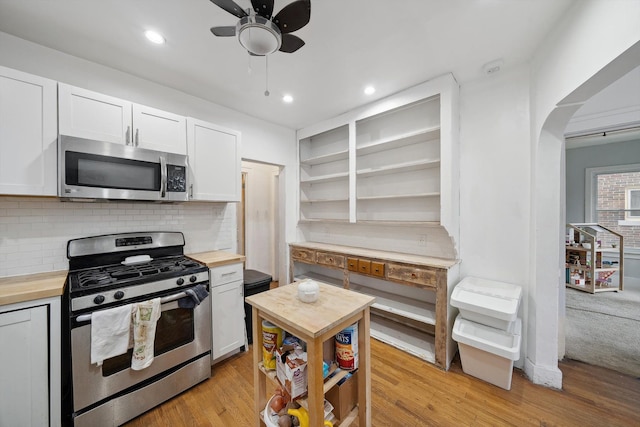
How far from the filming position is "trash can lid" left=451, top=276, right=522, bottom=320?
181 cm

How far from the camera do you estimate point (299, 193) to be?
383 cm

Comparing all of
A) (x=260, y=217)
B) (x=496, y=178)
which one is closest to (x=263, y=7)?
(x=496, y=178)

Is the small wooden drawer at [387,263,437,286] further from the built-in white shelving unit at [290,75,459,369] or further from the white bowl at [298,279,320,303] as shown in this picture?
the white bowl at [298,279,320,303]

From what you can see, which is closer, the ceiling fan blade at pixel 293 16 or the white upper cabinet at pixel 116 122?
the ceiling fan blade at pixel 293 16

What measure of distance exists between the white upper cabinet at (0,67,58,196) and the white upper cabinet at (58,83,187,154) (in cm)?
8

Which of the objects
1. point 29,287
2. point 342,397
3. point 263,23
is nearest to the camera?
point 342,397

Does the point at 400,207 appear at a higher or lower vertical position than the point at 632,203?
A: lower

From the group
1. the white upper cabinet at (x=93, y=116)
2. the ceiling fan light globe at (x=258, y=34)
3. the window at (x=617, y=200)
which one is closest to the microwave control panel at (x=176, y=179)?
the white upper cabinet at (x=93, y=116)

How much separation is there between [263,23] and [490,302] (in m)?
2.57

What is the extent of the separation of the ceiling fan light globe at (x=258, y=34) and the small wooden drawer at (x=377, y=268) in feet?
6.96

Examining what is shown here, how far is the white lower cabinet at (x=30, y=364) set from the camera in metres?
1.27

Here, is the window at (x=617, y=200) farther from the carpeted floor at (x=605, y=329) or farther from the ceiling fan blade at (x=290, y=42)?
the ceiling fan blade at (x=290, y=42)

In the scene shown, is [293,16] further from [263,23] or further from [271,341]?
[271,341]

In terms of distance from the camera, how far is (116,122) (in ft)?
6.25
